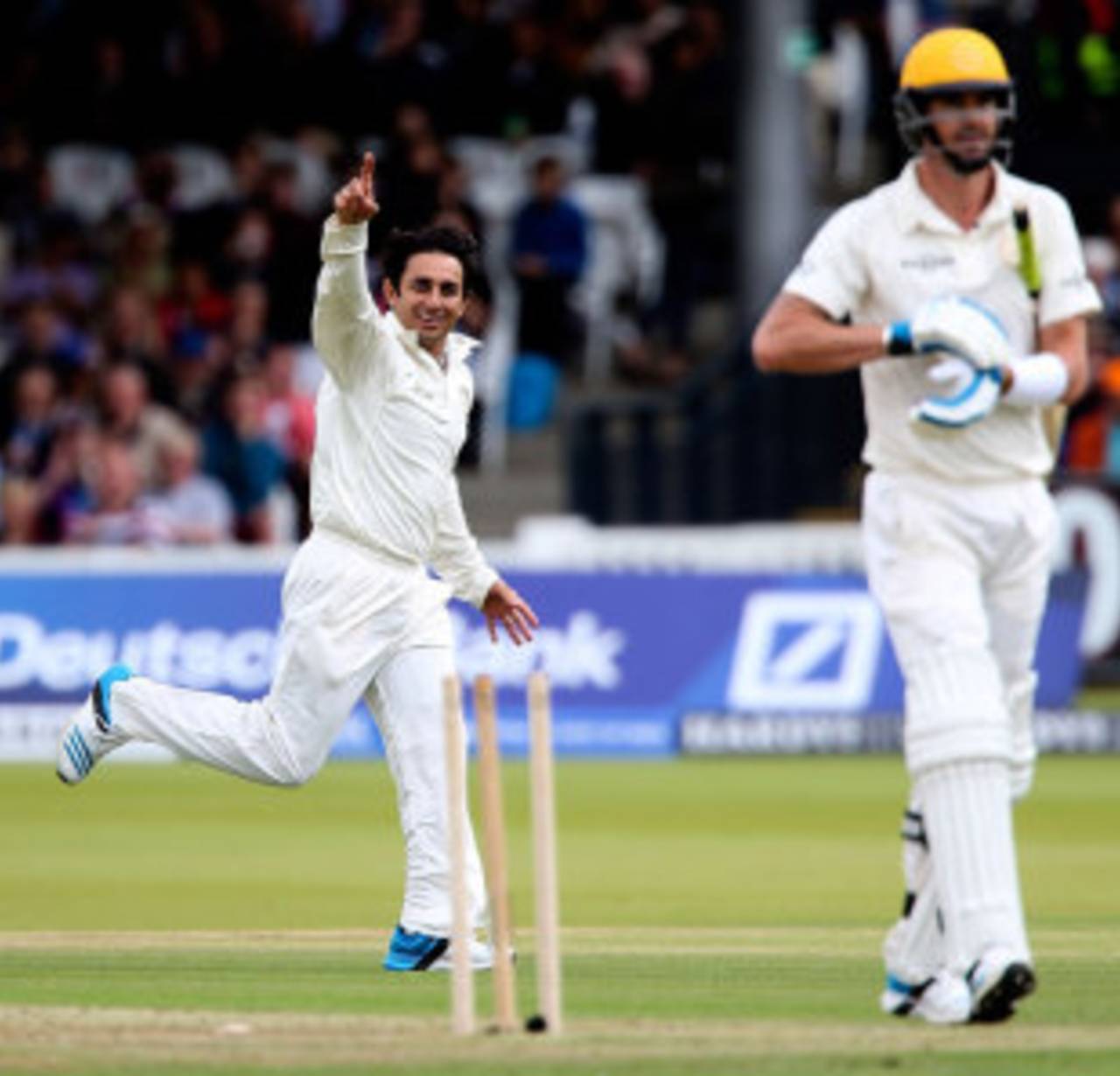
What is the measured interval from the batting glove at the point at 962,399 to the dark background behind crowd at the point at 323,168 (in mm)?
11700

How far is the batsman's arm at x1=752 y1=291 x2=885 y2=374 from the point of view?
7.87 m

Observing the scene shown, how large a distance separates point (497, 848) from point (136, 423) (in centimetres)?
1228

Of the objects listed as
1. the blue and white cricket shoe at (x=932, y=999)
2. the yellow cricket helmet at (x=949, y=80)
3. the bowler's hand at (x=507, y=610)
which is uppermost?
the yellow cricket helmet at (x=949, y=80)

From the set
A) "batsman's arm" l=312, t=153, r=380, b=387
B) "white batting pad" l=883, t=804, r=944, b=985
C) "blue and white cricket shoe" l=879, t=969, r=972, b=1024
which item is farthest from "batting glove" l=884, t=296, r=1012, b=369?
"batsman's arm" l=312, t=153, r=380, b=387

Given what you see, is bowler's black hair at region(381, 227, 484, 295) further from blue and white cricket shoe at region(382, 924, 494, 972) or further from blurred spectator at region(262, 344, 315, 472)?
blurred spectator at region(262, 344, 315, 472)

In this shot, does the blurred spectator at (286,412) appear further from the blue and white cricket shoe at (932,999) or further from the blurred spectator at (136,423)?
the blue and white cricket shoe at (932,999)

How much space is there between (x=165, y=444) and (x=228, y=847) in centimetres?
570

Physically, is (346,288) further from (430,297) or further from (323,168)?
(323,168)

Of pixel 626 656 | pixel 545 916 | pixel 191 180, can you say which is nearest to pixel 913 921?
pixel 545 916

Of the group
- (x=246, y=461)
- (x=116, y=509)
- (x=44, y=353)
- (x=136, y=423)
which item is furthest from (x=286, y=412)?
(x=44, y=353)

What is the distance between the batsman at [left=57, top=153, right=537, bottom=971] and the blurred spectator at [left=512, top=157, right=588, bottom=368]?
11.8 m

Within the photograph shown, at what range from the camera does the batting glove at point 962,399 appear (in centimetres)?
778

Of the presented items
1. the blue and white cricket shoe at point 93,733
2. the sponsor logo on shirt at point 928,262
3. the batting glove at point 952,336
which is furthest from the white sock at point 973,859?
the blue and white cricket shoe at point 93,733

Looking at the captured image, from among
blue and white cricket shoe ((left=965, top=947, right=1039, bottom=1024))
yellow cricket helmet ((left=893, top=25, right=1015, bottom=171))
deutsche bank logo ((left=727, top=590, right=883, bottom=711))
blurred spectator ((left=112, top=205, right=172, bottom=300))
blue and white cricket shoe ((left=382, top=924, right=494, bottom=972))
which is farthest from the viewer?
blurred spectator ((left=112, top=205, right=172, bottom=300))
